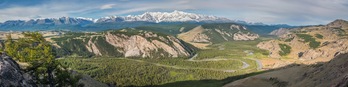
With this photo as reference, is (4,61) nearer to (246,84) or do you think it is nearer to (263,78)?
(246,84)

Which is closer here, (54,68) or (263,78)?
(54,68)

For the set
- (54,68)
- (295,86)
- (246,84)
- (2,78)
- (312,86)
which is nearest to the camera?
(2,78)

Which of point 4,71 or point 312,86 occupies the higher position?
point 4,71

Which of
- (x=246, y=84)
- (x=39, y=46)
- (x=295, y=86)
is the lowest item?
(x=246, y=84)

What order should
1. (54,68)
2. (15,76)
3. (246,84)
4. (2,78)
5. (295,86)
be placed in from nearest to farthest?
(2,78)
(15,76)
(54,68)
(295,86)
(246,84)

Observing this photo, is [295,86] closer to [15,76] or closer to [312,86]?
[312,86]

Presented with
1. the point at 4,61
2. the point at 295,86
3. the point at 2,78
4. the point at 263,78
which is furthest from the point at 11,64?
the point at 263,78

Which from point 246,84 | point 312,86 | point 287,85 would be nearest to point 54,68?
point 312,86
